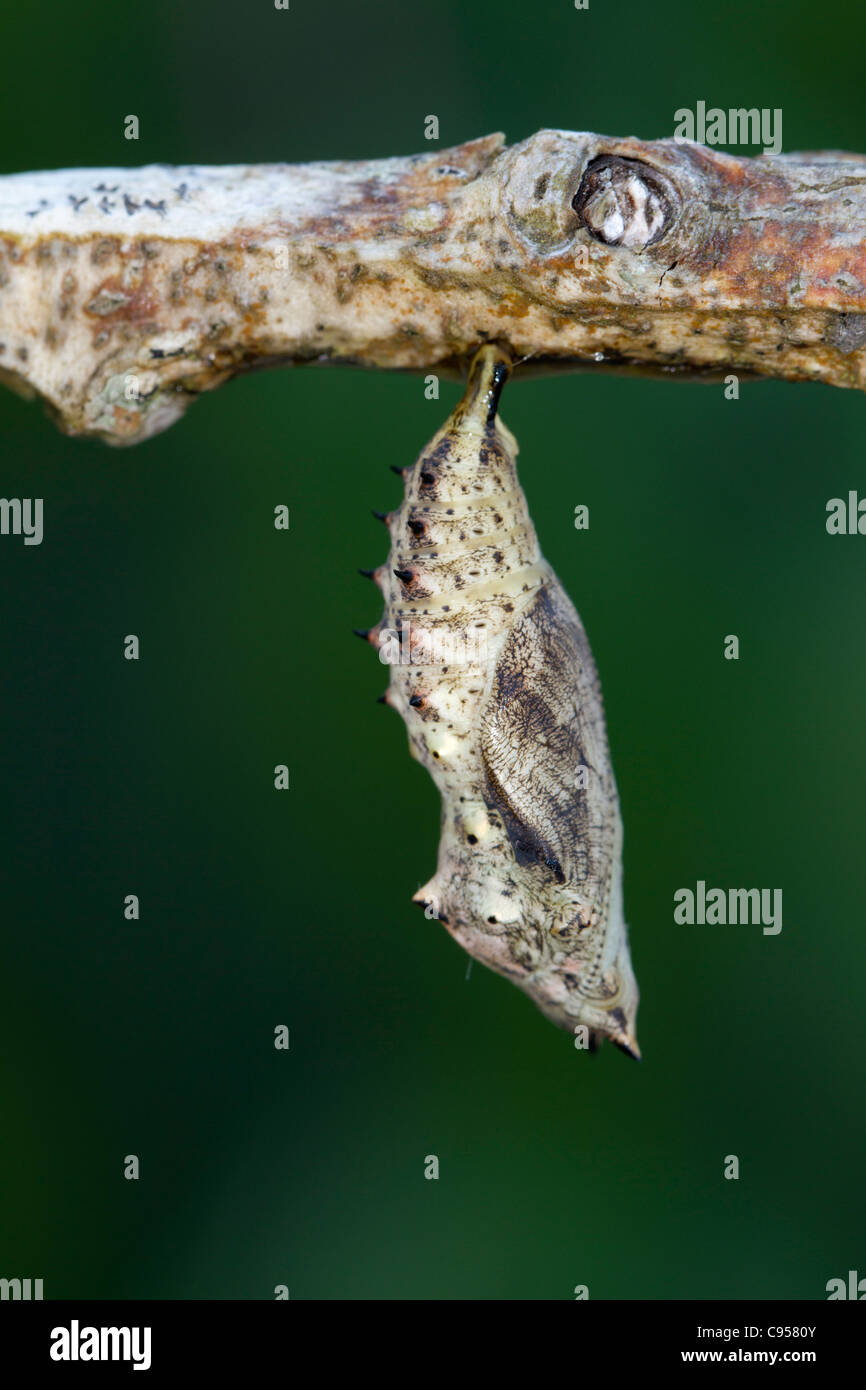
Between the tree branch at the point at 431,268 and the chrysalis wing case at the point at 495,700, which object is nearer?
the tree branch at the point at 431,268

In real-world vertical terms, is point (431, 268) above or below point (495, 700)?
above

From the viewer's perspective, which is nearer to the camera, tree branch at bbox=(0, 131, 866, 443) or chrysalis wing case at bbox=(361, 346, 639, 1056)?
tree branch at bbox=(0, 131, 866, 443)

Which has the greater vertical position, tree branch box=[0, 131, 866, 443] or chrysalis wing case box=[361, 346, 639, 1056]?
tree branch box=[0, 131, 866, 443]

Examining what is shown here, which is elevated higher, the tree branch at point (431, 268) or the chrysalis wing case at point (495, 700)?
the tree branch at point (431, 268)
